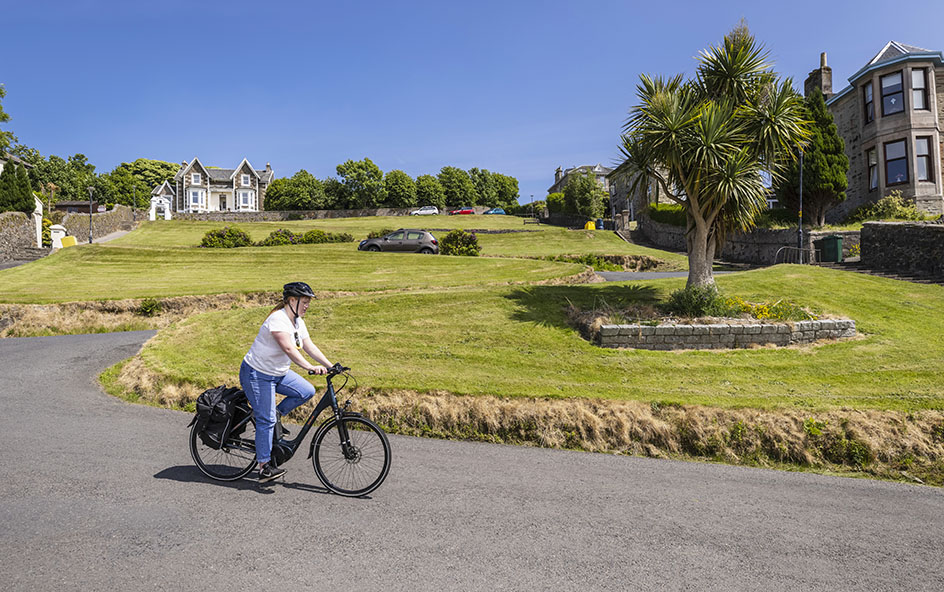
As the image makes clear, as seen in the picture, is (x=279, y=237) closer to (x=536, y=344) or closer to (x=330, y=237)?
(x=330, y=237)

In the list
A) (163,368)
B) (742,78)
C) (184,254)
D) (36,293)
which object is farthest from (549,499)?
(184,254)

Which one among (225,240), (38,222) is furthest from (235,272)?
(38,222)

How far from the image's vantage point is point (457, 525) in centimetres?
510

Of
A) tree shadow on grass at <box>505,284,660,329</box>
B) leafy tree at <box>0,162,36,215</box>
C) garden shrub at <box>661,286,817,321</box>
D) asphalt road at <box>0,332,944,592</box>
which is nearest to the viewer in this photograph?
asphalt road at <box>0,332,944,592</box>

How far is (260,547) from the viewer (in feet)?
15.2

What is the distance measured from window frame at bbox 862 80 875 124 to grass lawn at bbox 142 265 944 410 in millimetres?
20170

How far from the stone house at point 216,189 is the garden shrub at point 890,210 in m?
86.0

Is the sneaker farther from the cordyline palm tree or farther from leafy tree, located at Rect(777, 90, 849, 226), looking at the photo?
leafy tree, located at Rect(777, 90, 849, 226)

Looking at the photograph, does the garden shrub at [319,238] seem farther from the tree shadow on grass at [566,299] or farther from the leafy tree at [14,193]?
the tree shadow on grass at [566,299]

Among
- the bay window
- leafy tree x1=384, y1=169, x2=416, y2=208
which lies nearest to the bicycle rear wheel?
the bay window

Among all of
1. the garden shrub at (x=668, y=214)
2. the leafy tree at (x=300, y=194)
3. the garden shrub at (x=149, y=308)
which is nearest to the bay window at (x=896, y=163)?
the garden shrub at (x=668, y=214)

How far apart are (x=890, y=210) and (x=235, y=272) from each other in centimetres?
3186

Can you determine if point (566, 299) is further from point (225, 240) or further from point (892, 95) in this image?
point (225, 240)

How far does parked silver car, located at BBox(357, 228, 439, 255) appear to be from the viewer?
32.5 meters
